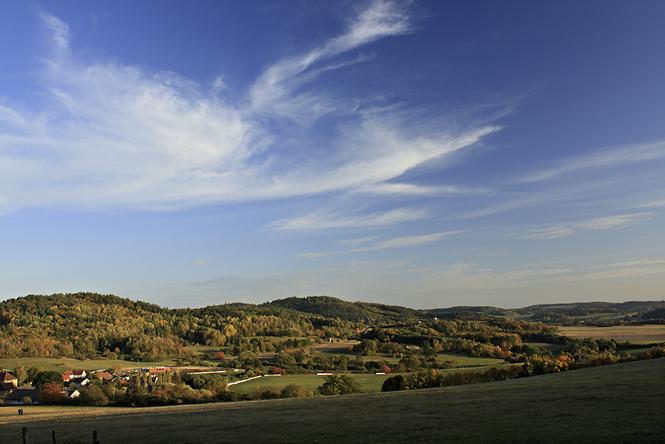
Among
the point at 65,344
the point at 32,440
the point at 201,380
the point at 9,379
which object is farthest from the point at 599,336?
the point at 65,344

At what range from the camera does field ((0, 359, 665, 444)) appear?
17781 mm

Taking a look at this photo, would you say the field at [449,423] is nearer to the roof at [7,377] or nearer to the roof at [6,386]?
the roof at [6,386]

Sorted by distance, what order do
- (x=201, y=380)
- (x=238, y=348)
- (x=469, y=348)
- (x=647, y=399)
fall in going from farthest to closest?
(x=238, y=348)
(x=469, y=348)
(x=201, y=380)
(x=647, y=399)

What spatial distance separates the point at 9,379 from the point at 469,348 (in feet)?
412

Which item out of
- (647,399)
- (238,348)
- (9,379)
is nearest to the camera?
(647,399)

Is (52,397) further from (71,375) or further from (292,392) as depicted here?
(71,375)

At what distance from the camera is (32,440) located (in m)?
25.3

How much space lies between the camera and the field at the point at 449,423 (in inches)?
700

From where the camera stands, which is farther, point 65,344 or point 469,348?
point 65,344

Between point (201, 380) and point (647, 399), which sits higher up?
point (647, 399)

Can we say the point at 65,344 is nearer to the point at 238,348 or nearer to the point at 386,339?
the point at 238,348

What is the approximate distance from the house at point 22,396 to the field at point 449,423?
45698mm

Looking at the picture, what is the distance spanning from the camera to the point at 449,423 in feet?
71.4

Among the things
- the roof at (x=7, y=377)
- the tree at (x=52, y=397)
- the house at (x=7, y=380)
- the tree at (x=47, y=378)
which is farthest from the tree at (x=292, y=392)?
the roof at (x=7, y=377)
